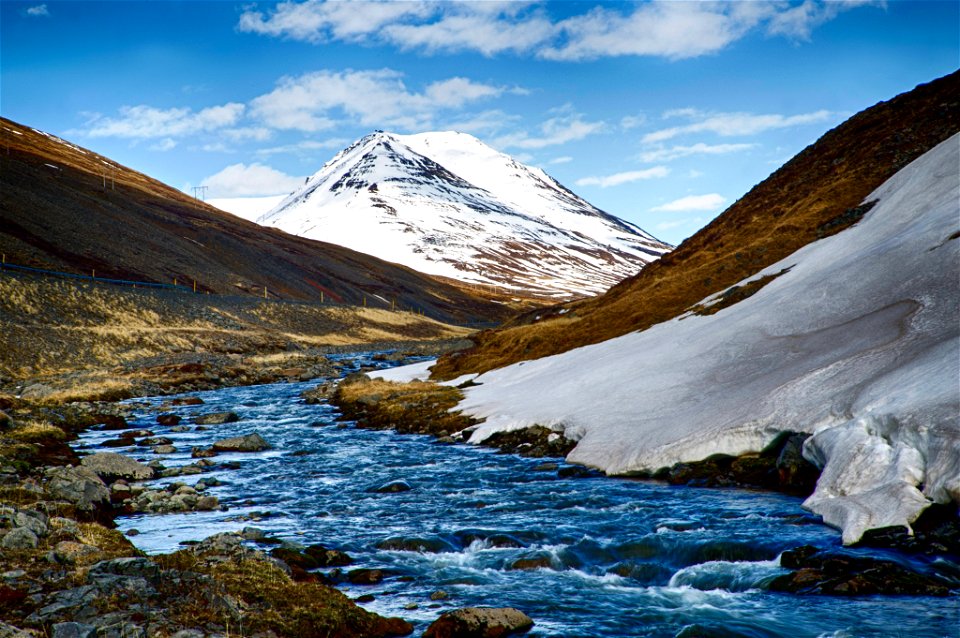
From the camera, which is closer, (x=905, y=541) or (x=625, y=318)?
(x=905, y=541)

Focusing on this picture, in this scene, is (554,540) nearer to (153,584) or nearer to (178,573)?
(178,573)

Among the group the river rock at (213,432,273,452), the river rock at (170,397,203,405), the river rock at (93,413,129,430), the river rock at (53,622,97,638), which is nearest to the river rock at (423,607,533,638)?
the river rock at (53,622,97,638)

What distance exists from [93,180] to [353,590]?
553ft

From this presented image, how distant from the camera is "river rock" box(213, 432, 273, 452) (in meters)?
33.2

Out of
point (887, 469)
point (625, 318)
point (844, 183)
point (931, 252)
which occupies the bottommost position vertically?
point (887, 469)

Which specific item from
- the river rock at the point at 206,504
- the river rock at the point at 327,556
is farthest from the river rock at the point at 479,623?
the river rock at the point at 206,504

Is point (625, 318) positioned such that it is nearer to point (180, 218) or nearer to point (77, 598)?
point (77, 598)

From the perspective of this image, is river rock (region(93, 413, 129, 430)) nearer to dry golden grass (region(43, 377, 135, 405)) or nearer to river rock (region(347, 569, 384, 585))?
dry golden grass (region(43, 377, 135, 405))

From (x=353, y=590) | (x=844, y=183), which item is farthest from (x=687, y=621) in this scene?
(x=844, y=183)

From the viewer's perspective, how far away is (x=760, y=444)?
22.3 metres

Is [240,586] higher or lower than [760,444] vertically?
lower

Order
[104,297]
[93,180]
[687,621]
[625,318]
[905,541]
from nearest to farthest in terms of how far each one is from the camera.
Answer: [687,621]
[905,541]
[625,318]
[104,297]
[93,180]

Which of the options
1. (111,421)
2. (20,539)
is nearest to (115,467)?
(20,539)

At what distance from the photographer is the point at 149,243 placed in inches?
4916
